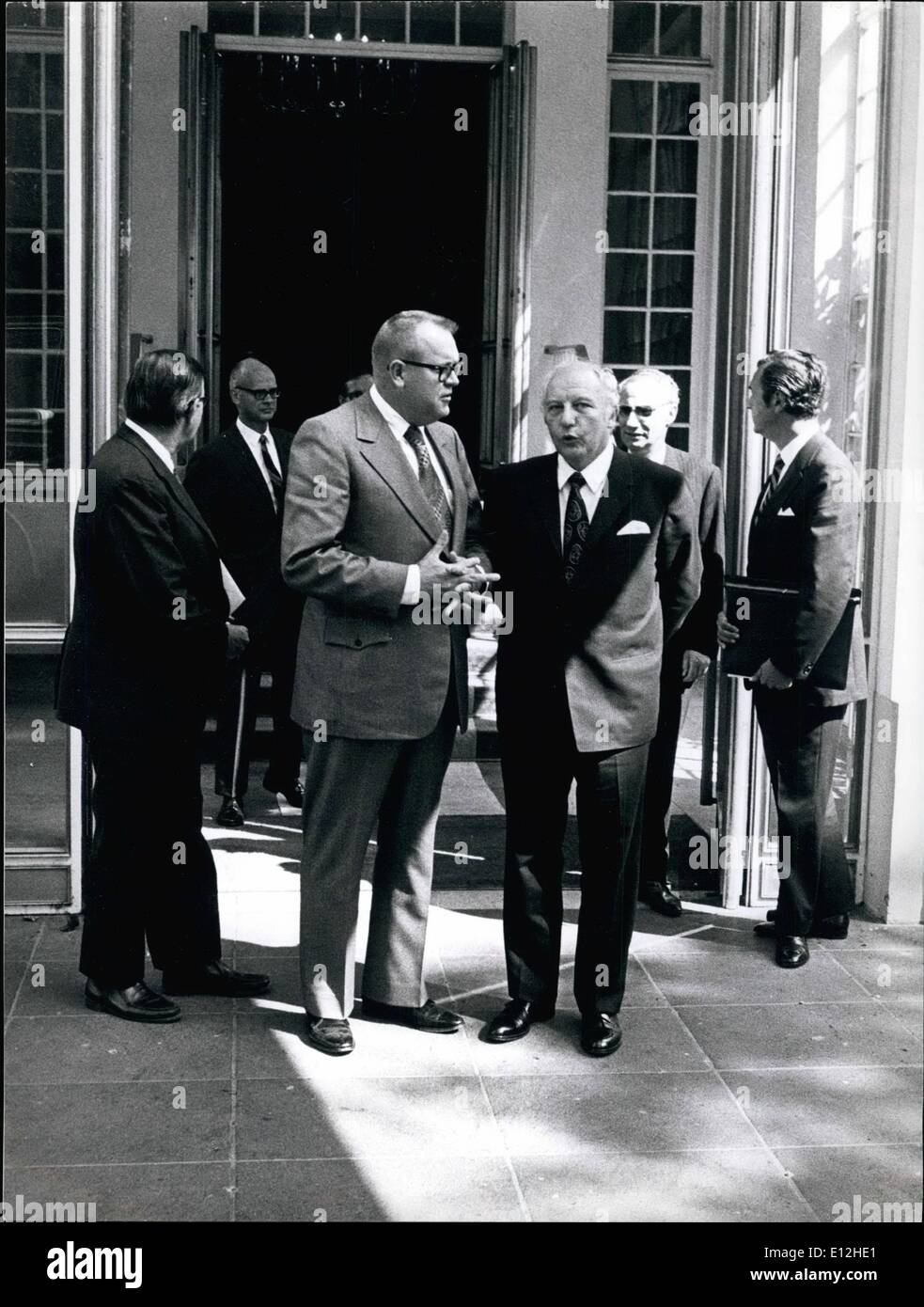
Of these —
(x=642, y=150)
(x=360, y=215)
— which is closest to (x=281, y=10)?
(x=360, y=215)

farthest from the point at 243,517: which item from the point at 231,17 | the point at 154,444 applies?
the point at 231,17

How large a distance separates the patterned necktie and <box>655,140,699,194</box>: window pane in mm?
4620

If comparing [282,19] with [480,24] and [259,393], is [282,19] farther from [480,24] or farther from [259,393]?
[259,393]

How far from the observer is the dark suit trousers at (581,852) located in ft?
16.0

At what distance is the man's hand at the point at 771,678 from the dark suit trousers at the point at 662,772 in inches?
16.6

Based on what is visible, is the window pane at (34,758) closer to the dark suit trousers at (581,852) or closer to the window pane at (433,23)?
the dark suit trousers at (581,852)

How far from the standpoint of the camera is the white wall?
9492 mm

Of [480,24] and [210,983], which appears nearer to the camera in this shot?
[210,983]

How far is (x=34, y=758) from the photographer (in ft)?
19.3

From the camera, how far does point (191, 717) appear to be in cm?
503

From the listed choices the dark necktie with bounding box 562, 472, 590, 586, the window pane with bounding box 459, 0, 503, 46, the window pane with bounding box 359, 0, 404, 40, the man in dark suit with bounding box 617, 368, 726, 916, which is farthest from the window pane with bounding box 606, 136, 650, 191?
the dark necktie with bounding box 562, 472, 590, 586

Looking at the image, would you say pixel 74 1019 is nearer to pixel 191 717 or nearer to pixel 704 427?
pixel 191 717

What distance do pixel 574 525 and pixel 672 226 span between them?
18.0ft

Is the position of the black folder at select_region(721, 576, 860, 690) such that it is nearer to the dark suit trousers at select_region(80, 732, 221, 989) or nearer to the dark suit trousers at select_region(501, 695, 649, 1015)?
the dark suit trousers at select_region(501, 695, 649, 1015)
